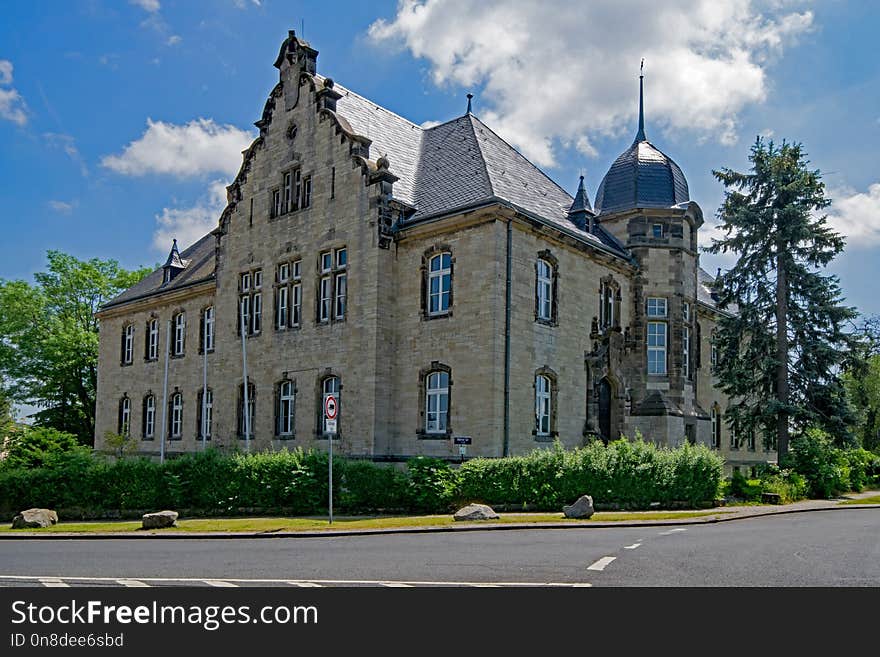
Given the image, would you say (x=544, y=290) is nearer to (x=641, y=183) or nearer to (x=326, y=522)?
(x=641, y=183)

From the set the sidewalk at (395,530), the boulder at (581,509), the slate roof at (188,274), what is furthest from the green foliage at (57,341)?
the boulder at (581,509)

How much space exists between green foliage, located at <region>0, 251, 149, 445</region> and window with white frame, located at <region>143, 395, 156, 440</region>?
1300cm

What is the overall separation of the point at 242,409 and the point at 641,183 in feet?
60.1

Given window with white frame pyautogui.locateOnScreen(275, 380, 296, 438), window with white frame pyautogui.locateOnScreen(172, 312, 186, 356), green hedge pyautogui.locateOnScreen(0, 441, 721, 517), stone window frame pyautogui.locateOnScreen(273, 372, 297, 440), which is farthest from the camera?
window with white frame pyautogui.locateOnScreen(172, 312, 186, 356)

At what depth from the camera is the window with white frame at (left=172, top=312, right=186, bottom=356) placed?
38938 millimetres

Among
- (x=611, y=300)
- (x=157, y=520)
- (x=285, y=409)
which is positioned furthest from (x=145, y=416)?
(x=611, y=300)

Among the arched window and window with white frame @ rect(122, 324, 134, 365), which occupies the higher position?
window with white frame @ rect(122, 324, 134, 365)

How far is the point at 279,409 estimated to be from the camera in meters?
31.3

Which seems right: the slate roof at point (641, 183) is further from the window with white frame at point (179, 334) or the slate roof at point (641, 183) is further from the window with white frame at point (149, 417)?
the window with white frame at point (149, 417)

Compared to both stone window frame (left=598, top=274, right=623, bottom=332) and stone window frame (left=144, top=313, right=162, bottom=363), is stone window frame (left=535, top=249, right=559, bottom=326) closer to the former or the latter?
stone window frame (left=598, top=274, right=623, bottom=332)

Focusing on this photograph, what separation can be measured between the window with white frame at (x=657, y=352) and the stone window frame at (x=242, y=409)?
1550 cm

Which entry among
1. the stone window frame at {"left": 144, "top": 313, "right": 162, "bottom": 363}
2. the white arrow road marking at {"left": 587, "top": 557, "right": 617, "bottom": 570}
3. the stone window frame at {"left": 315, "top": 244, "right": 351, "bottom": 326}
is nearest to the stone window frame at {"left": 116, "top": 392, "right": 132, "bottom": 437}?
the stone window frame at {"left": 144, "top": 313, "right": 162, "bottom": 363}

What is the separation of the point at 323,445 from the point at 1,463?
1065 cm

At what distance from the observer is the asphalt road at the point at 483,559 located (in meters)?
9.85
